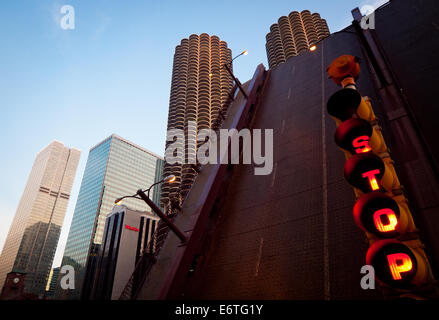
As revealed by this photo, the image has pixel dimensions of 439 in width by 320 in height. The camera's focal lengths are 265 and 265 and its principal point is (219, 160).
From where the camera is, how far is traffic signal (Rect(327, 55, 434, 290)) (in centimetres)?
399

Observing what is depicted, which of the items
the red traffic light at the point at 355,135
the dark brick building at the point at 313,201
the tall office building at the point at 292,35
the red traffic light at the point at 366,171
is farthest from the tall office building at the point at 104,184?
the red traffic light at the point at 366,171

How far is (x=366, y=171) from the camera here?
4.95 metres

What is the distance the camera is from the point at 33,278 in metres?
197

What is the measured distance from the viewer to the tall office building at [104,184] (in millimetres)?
138875

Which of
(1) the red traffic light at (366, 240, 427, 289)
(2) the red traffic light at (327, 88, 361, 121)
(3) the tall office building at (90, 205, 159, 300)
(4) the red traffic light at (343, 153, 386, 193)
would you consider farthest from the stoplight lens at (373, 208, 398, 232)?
(3) the tall office building at (90, 205, 159, 300)

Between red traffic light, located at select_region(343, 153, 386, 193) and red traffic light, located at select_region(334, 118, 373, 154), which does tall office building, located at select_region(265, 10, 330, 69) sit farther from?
red traffic light, located at select_region(343, 153, 386, 193)

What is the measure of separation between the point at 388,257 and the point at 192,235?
840 centimetres

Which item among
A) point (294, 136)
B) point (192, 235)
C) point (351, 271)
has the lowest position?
point (351, 271)

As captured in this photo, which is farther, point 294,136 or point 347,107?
point 294,136

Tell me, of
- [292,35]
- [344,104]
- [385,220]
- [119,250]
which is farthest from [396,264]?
[119,250]

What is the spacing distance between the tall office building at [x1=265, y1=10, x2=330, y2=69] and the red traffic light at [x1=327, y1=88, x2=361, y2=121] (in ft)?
207
